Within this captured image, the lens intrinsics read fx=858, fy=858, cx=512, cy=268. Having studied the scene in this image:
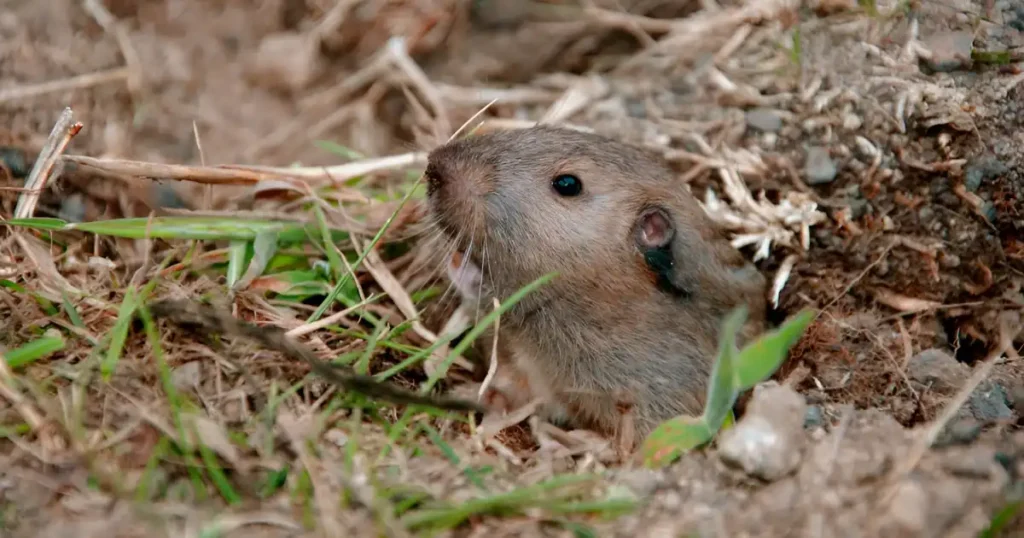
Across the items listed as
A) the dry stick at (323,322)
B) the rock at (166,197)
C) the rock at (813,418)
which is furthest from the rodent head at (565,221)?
the rock at (166,197)

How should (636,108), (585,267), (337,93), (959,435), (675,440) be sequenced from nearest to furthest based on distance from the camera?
(959,435) < (675,440) < (585,267) < (636,108) < (337,93)

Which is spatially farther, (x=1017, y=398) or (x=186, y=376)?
(x=1017, y=398)

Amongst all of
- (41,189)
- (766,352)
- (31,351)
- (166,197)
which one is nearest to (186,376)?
(31,351)

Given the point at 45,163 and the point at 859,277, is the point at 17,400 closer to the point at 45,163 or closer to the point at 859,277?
the point at 45,163

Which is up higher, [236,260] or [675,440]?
[236,260]

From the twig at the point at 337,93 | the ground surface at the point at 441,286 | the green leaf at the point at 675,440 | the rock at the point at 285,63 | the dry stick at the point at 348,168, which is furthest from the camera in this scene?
the rock at the point at 285,63

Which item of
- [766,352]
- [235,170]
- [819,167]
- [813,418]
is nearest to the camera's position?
[766,352]

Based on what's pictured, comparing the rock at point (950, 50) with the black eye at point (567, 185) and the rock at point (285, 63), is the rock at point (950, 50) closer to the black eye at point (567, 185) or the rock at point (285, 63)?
the black eye at point (567, 185)

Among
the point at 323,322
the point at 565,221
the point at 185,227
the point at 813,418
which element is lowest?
the point at 813,418
